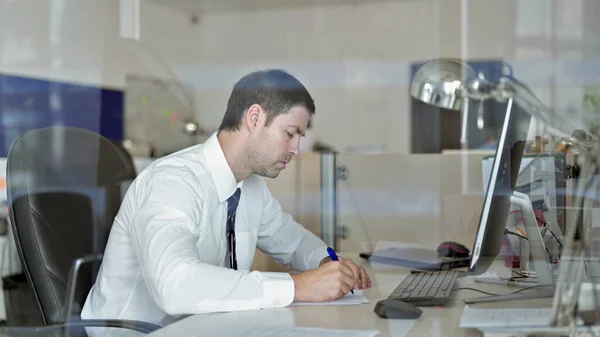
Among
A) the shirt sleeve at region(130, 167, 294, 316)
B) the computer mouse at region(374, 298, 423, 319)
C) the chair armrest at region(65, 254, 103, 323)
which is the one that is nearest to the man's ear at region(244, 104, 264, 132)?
the shirt sleeve at region(130, 167, 294, 316)

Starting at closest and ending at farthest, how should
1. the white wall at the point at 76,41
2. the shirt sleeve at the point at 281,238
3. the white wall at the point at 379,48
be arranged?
the shirt sleeve at the point at 281,238, the white wall at the point at 76,41, the white wall at the point at 379,48

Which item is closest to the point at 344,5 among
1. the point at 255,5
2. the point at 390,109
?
the point at 390,109

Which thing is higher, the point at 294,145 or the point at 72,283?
the point at 294,145

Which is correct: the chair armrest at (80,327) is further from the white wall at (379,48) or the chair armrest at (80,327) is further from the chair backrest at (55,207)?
the white wall at (379,48)

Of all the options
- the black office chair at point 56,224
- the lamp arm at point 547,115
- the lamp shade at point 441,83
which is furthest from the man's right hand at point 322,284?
the lamp shade at point 441,83

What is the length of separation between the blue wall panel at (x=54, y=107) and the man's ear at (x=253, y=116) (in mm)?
616

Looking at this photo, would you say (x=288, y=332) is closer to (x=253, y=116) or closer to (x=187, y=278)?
(x=187, y=278)

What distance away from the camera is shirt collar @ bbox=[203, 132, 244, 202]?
1395 mm

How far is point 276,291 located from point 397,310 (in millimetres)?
197

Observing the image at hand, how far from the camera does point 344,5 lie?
3.42 metres

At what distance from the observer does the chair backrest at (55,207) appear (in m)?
1.27

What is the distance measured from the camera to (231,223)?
4.85 feet

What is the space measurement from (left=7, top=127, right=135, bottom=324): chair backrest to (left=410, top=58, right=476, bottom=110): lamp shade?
950 mm

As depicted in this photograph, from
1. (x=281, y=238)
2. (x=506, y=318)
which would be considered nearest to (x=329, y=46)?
(x=281, y=238)
